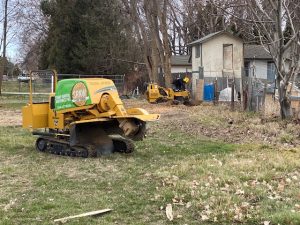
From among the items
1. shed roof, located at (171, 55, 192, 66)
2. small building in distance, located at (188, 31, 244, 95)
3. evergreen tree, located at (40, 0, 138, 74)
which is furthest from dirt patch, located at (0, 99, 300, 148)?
shed roof, located at (171, 55, 192, 66)

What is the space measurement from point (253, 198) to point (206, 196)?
1.98 feet

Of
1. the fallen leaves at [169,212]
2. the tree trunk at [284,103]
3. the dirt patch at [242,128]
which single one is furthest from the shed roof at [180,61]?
the fallen leaves at [169,212]

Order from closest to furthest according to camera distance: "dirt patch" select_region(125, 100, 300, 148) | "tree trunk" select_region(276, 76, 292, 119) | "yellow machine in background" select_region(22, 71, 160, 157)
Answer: "yellow machine in background" select_region(22, 71, 160, 157) < "dirt patch" select_region(125, 100, 300, 148) < "tree trunk" select_region(276, 76, 292, 119)

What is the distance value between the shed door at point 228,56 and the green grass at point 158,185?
87.1ft

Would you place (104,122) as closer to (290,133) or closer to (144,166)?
(144,166)

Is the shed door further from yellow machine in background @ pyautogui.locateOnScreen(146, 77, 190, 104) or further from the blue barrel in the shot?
yellow machine in background @ pyautogui.locateOnScreen(146, 77, 190, 104)

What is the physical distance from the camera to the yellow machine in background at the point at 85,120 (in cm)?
1044

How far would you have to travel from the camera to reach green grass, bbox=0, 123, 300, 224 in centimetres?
603

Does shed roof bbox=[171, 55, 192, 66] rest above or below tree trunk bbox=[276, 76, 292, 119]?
above

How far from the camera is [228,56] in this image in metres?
37.8

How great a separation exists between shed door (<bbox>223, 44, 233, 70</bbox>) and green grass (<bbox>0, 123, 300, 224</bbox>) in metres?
26.6

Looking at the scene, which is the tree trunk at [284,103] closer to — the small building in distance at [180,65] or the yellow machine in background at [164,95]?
the yellow machine in background at [164,95]

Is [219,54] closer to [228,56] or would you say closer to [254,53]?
[228,56]

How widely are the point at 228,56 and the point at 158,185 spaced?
102 ft
